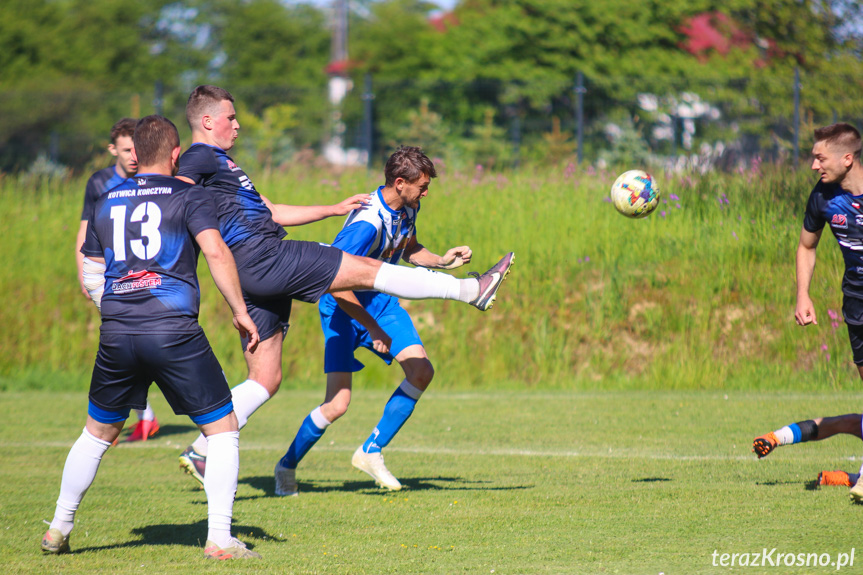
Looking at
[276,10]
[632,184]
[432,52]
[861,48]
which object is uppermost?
[276,10]

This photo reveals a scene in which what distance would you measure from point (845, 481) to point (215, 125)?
Answer: 14.4 feet

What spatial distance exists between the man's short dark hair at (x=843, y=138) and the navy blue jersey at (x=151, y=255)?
3600mm

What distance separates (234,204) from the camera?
5344 mm

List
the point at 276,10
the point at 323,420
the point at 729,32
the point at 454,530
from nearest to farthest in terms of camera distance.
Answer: the point at 454,530, the point at 323,420, the point at 729,32, the point at 276,10

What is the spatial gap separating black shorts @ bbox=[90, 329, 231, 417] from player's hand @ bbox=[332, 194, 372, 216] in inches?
61.5

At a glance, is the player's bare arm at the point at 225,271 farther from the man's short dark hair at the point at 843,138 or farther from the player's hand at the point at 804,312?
the man's short dark hair at the point at 843,138

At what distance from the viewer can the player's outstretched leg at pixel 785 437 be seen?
5359 mm

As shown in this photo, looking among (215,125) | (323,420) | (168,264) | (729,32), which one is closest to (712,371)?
(323,420)

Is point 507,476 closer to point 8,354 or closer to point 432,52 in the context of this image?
point 8,354

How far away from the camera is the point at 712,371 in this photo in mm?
10656

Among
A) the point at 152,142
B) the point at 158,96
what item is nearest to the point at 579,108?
the point at 158,96

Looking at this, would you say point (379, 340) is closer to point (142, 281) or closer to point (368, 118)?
point (142, 281)

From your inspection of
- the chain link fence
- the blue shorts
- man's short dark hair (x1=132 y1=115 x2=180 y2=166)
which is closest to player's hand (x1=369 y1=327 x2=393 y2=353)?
the blue shorts

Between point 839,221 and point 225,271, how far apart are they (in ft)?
11.9
